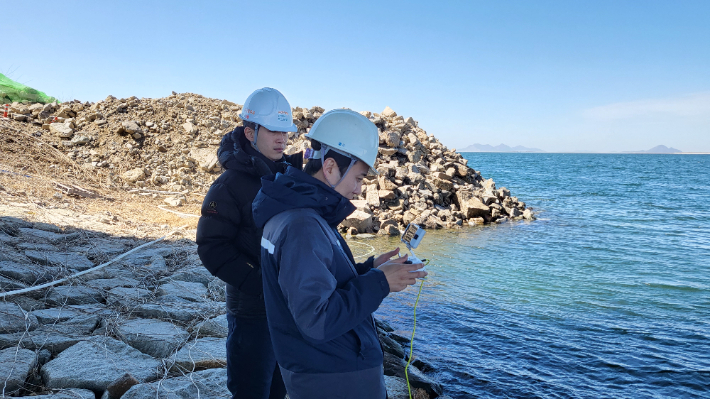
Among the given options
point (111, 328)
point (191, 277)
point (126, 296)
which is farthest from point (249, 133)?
point (191, 277)

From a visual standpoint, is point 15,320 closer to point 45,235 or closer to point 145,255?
point 145,255

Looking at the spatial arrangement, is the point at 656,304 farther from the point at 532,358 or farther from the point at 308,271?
the point at 308,271

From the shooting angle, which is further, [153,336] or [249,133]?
[153,336]

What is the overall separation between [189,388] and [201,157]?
45.4ft

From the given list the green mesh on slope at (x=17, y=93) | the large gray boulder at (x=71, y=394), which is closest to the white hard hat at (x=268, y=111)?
the large gray boulder at (x=71, y=394)

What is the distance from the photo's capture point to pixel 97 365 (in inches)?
138

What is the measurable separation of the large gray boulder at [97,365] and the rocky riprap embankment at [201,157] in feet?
30.3

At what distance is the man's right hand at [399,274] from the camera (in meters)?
1.66

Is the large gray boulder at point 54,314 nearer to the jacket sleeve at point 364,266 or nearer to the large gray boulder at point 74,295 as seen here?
the large gray boulder at point 74,295

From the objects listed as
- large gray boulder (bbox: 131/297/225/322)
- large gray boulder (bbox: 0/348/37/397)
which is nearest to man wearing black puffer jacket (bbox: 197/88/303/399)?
large gray boulder (bbox: 0/348/37/397)

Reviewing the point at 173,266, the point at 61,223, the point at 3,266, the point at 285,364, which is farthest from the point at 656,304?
the point at 61,223

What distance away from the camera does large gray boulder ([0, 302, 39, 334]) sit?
3965 mm

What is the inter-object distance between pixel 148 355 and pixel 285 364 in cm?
279

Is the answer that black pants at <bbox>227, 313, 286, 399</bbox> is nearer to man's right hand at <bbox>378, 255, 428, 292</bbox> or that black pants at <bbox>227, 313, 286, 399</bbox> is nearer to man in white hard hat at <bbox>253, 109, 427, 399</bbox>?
man in white hard hat at <bbox>253, 109, 427, 399</bbox>
